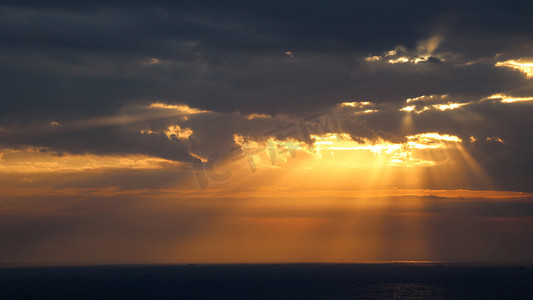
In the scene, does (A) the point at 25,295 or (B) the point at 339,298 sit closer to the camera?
(B) the point at 339,298

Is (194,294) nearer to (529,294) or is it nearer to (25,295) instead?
(25,295)

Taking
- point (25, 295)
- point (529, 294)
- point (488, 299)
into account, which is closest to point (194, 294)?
point (25, 295)

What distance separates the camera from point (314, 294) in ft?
609

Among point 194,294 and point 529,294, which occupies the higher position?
point 194,294

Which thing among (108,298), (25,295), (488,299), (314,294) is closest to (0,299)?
(25,295)

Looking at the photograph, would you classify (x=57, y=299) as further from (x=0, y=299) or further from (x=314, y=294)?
(x=314, y=294)

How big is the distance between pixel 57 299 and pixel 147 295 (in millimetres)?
31183

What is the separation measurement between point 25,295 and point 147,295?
155 feet

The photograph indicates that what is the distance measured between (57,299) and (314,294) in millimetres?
92031

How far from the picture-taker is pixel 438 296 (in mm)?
187125

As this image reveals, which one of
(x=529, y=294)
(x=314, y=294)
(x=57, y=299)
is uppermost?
(x=57, y=299)

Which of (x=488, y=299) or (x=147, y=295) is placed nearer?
(x=488, y=299)

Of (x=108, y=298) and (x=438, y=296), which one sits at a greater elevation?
(x=108, y=298)

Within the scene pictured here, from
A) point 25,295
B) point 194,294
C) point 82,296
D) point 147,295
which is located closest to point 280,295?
point 194,294
